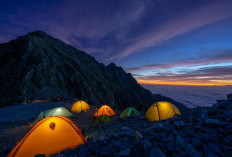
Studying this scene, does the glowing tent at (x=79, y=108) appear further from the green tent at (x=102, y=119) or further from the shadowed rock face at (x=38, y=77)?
the shadowed rock face at (x=38, y=77)

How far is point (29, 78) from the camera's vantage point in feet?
77.6

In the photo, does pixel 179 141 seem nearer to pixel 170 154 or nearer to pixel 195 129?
pixel 170 154

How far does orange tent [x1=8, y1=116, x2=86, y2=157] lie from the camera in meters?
4.51

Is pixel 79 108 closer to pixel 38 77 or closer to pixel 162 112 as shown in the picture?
pixel 162 112

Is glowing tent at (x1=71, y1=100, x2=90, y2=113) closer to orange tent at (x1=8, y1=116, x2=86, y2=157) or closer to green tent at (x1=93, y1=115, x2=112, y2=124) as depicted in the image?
green tent at (x1=93, y1=115, x2=112, y2=124)

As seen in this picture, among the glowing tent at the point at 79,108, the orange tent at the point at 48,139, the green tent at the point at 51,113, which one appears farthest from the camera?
the glowing tent at the point at 79,108

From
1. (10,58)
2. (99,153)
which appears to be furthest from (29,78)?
(99,153)

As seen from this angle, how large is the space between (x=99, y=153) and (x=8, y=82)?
97.8 feet

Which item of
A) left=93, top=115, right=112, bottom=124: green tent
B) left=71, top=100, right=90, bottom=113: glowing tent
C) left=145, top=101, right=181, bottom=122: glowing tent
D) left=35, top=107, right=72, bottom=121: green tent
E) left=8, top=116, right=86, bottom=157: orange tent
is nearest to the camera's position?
left=8, top=116, right=86, bottom=157: orange tent

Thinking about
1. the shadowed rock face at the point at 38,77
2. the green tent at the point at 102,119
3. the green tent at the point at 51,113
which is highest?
the shadowed rock face at the point at 38,77

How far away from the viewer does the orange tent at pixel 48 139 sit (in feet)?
14.8

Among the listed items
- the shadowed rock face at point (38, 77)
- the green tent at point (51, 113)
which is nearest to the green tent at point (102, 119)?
the green tent at point (51, 113)

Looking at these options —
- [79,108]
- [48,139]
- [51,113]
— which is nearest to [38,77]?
[79,108]

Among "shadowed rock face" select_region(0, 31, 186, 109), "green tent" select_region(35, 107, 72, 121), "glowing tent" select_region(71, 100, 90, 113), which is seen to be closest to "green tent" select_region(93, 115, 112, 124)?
"green tent" select_region(35, 107, 72, 121)
